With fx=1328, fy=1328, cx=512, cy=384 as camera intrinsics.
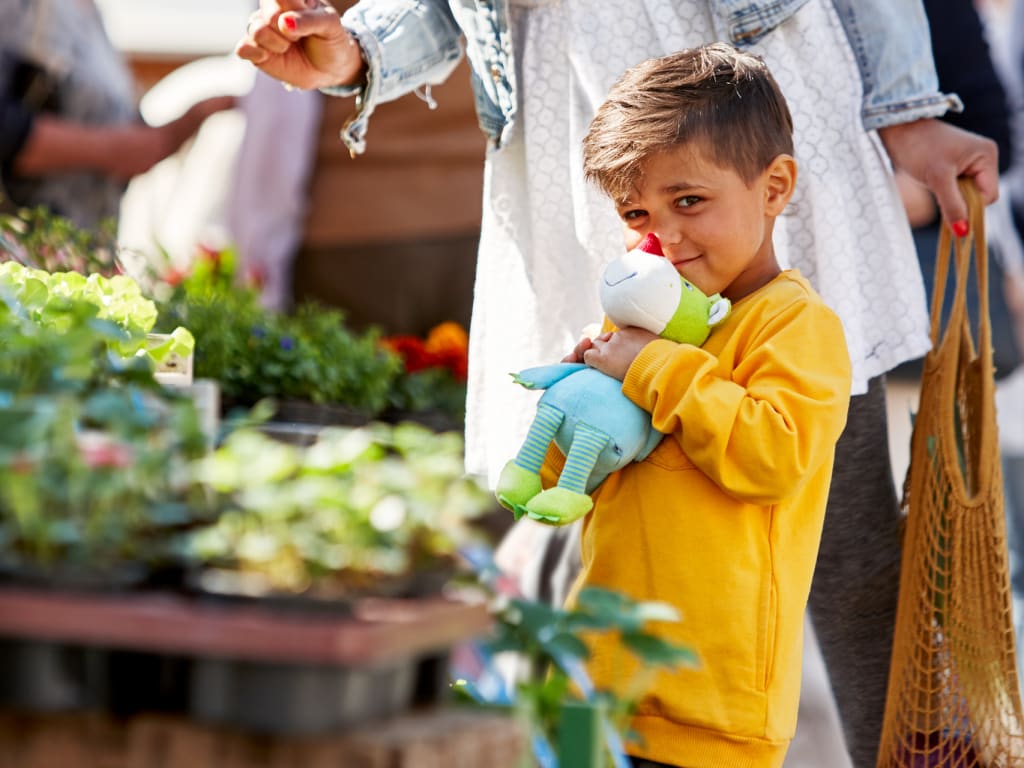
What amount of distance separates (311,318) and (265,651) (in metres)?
2.23

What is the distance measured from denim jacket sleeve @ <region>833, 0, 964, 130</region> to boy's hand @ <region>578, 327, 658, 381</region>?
634 millimetres

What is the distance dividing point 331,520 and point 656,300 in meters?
0.73

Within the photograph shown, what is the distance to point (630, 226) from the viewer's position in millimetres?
1709

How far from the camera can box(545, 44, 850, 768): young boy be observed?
1.54m

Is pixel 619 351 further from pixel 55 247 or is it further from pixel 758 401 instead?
pixel 55 247

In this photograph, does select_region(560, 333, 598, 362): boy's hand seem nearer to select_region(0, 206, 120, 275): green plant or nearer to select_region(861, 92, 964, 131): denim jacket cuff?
select_region(861, 92, 964, 131): denim jacket cuff

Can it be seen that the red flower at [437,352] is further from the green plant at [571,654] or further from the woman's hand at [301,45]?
the green plant at [571,654]

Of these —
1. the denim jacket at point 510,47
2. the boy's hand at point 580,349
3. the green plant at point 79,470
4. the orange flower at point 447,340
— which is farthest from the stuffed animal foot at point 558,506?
the orange flower at point 447,340

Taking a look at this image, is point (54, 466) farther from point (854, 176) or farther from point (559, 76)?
point (854, 176)

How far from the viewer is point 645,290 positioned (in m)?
1.57

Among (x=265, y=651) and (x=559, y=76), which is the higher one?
(x=559, y=76)

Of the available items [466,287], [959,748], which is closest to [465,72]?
[466,287]

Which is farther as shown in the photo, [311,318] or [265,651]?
[311,318]

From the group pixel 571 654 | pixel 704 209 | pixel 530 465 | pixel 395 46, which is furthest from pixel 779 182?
pixel 571 654
